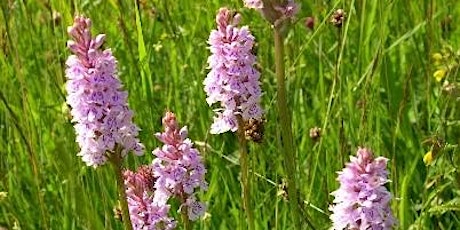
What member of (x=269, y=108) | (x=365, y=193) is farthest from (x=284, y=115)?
(x=269, y=108)

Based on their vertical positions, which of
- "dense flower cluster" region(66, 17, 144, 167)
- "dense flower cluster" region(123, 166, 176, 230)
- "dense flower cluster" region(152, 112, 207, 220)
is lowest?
"dense flower cluster" region(123, 166, 176, 230)

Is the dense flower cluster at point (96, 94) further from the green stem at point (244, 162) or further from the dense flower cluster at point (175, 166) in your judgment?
the green stem at point (244, 162)

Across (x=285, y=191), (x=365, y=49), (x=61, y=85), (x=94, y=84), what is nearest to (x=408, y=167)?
(x=365, y=49)

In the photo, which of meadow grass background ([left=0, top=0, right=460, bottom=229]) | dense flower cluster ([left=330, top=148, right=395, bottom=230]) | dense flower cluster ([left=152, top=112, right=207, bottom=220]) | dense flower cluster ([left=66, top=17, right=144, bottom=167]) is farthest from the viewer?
meadow grass background ([left=0, top=0, right=460, bottom=229])

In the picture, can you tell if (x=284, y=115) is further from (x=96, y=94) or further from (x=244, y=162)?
(x=96, y=94)

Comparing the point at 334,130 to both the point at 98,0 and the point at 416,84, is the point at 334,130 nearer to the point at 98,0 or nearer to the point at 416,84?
the point at 416,84

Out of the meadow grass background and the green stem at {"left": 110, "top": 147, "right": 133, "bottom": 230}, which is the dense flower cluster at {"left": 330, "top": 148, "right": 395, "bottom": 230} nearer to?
the green stem at {"left": 110, "top": 147, "right": 133, "bottom": 230}

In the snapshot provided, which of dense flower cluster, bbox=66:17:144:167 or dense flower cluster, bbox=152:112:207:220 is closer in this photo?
dense flower cluster, bbox=66:17:144:167

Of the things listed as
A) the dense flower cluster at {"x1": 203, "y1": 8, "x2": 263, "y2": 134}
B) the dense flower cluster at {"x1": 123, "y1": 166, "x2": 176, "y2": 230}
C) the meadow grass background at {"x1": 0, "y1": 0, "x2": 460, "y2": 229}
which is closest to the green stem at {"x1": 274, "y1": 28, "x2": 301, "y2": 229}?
the dense flower cluster at {"x1": 203, "y1": 8, "x2": 263, "y2": 134}
